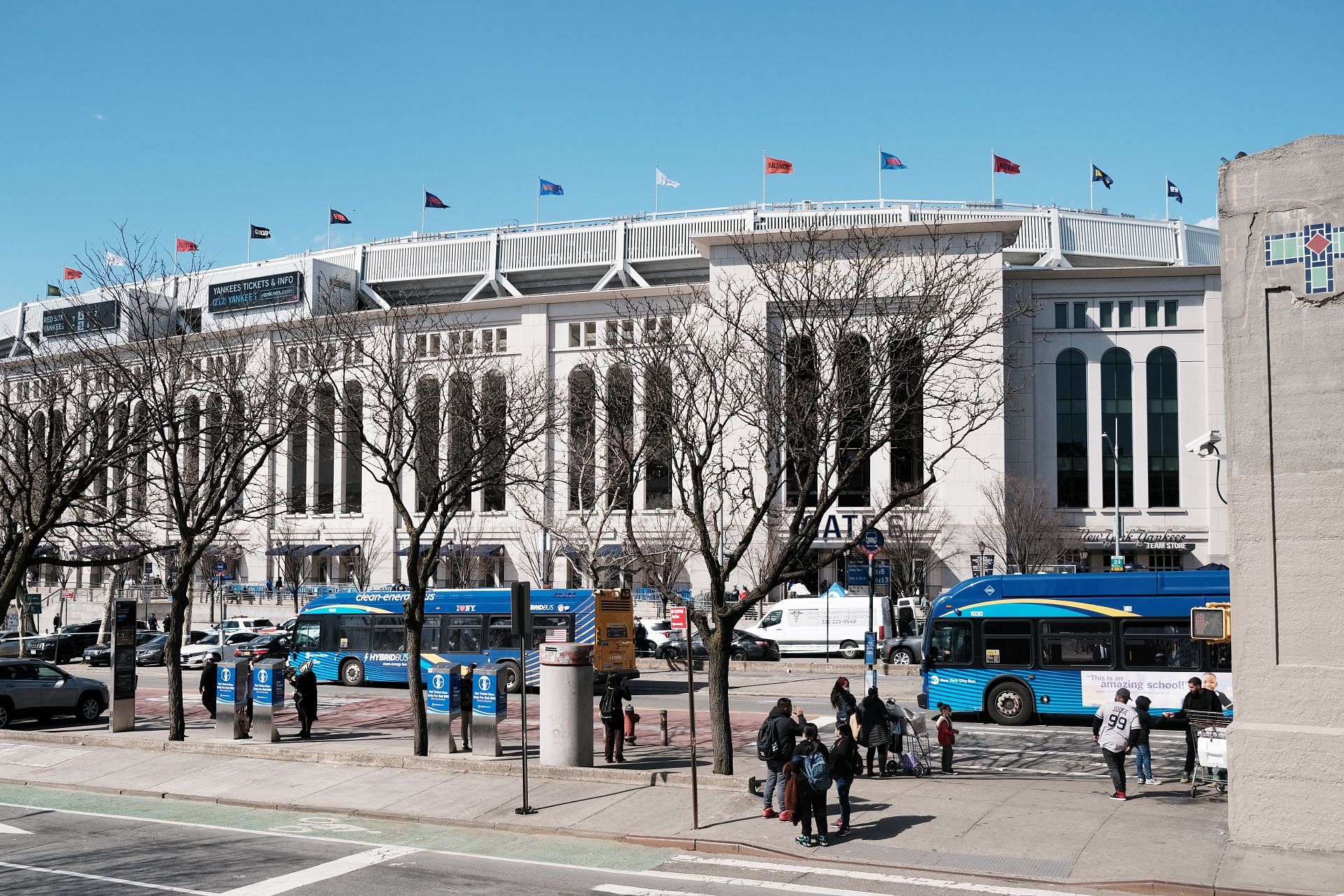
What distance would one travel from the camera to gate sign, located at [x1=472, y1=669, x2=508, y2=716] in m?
19.2

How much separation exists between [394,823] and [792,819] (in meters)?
5.48

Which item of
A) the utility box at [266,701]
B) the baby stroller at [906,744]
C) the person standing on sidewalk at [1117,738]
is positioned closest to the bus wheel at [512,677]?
the utility box at [266,701]

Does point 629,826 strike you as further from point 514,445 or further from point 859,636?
point 859,636

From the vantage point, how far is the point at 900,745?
1781 centimetres

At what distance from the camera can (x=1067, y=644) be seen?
2434 centimetres

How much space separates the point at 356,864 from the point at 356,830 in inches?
86.3

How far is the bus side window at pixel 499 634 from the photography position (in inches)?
1247

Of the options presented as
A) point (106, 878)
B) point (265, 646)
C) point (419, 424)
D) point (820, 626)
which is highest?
point (419, 424)

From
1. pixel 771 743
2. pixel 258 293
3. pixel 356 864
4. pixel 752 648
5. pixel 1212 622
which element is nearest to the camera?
pixel 356 864

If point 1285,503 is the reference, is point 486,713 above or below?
below

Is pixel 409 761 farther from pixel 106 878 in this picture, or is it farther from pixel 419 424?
pixel 106 878

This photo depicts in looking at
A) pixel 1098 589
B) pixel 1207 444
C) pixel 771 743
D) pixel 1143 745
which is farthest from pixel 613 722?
pixel 1098 589

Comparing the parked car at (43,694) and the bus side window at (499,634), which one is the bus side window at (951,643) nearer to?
the bus side window at (499,634)

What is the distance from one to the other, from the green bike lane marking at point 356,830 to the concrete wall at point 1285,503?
22.6 ft
